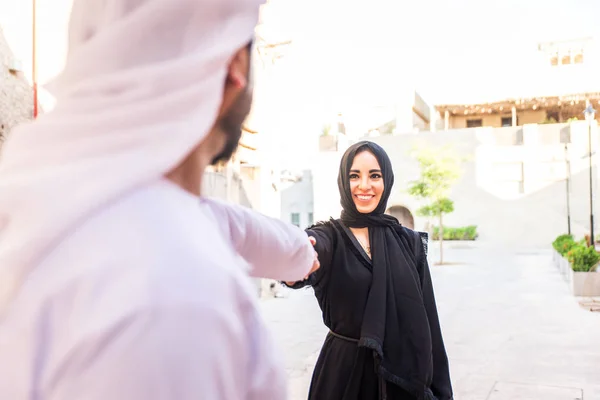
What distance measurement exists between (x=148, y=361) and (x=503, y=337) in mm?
7714

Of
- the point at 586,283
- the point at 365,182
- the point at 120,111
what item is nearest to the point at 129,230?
the point at 120,111

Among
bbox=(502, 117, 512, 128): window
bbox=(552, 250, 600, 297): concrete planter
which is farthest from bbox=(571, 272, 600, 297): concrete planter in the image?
bbox=(502, 117, 512, 128): window

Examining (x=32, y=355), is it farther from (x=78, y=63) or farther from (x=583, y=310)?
(x=583, y=310)

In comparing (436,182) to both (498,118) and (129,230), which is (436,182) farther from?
(129,230)

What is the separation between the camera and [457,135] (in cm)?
2830

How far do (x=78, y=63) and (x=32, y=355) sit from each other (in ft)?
1.12

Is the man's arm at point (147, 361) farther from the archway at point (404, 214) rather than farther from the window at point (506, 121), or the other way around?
the window at point (506, 121)

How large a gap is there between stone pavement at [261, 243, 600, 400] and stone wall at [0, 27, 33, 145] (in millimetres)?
2235

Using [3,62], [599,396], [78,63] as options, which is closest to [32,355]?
[78,63]

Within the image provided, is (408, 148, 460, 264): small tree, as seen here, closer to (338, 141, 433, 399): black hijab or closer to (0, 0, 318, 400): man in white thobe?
(338, 141, 433, 399): black hijab

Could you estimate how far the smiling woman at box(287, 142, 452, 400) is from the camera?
234 centimetres

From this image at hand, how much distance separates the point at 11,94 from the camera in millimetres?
3920

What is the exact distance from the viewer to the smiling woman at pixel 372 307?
2.34m

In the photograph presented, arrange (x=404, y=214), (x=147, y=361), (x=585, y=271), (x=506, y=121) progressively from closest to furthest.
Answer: (x=147, y=361) < (x=585, y=271) < (x=404, y=214) < (x=506, y=121)
